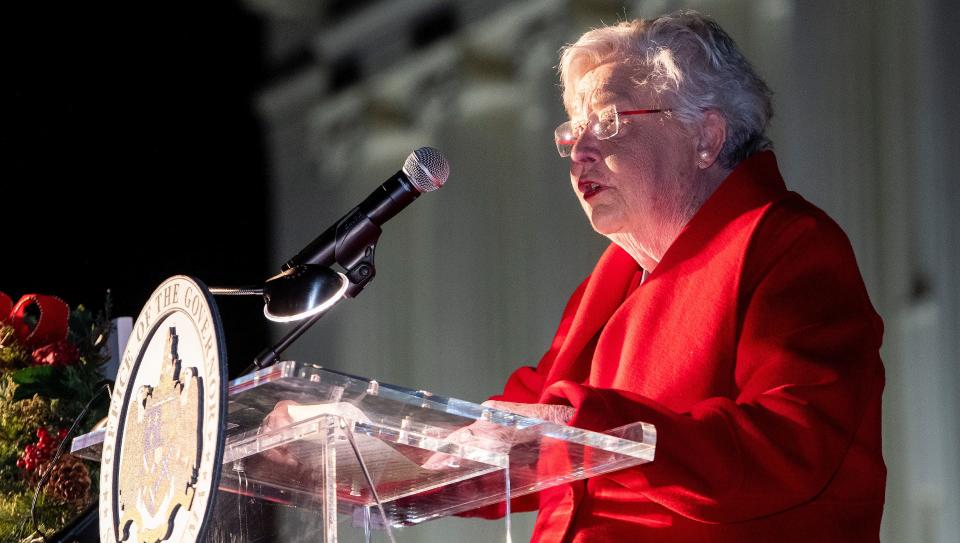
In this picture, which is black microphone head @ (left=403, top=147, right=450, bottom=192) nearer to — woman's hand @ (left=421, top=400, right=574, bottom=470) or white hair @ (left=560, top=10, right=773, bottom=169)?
woman's hand @ (left=421, top=400, right=574, bottom=470)

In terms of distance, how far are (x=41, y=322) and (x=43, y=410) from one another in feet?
0.63

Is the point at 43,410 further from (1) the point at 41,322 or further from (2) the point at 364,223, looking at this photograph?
(2) the point at 364,223

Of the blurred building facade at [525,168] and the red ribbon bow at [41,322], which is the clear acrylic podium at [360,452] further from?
the blurred building facade at [525,168]

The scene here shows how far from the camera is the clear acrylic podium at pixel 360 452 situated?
1.17 meters

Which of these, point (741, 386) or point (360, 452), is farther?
point (741, 386)

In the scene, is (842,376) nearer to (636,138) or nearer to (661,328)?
(661,328)

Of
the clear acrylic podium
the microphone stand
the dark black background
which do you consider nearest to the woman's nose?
the microphone stand

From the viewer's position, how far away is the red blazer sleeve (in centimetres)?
132

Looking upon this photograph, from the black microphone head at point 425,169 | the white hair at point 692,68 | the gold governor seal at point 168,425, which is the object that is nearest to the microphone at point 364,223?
the black microphone head at point 425,169

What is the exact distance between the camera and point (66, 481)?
204 centimetres

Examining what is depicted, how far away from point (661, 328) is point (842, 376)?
1.07 feet

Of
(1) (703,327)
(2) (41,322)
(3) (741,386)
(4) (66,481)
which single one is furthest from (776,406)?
(2) (41,322)

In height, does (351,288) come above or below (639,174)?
below

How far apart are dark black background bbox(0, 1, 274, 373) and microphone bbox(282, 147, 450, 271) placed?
2451 millimetres
